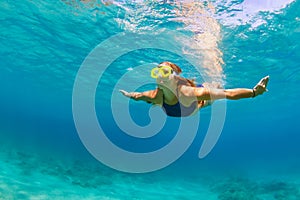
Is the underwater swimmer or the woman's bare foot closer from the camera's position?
the woman's bare foot

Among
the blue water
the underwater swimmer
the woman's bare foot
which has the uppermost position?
the blue water

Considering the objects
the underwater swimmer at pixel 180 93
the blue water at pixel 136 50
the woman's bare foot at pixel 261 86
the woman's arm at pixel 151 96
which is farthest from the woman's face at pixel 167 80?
the blue water at pixel 136 50

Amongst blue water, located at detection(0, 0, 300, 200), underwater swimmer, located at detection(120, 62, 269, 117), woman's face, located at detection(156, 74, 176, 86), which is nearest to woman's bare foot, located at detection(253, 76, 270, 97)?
underwater swimmer, located at detection(120, 62, 269, 117)

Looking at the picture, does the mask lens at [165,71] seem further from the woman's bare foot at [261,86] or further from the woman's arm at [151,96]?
the woman's bare foot at [261,86]

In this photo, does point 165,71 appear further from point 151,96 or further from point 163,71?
point 151,96

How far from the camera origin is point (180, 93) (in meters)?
5.35

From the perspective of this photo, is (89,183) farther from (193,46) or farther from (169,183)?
(193,46)

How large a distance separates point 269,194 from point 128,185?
37.0ft

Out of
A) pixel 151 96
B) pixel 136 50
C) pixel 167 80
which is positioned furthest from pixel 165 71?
pixel 136 50

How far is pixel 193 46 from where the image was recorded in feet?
62.7

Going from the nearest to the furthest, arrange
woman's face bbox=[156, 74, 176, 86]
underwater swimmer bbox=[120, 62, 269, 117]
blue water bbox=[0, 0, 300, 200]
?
underwater swimmer bbox=[120, 62, 269, 117] → woman's face bbox=[156, 74, 176, 86] → blue water bbox=[0, 0, 300, 200]

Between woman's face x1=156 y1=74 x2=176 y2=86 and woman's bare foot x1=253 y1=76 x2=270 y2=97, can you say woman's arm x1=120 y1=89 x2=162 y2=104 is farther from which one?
woman's bare foot x1=253 y1=76 x2=270 y2=97

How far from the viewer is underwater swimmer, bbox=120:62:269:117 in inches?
181

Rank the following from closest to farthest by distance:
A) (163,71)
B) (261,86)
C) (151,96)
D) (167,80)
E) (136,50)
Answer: (261,86)
(163,71)
(167,80)
(151,96)
(136,50)
